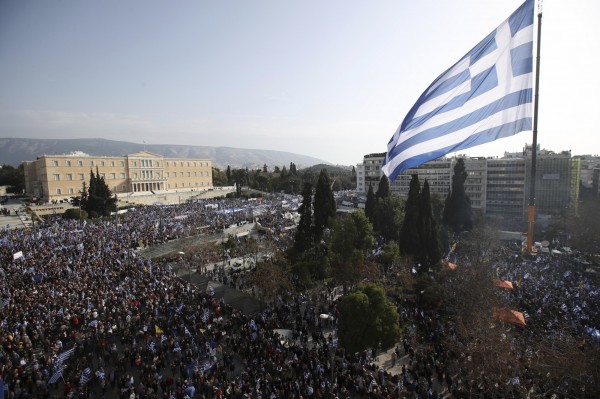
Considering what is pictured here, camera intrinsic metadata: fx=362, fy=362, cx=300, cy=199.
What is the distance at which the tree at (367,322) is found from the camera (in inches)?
532

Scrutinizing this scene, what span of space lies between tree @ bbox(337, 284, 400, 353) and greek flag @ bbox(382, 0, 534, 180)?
23.3ft

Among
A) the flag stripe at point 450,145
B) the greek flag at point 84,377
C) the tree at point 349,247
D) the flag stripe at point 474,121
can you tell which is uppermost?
the flag stripe at point 474,121

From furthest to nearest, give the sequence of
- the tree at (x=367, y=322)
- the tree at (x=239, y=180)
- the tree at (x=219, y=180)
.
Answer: the tree at (x=219, y=180)
the tree at (x=239, y=180)
the tree at (x=367, y=322)

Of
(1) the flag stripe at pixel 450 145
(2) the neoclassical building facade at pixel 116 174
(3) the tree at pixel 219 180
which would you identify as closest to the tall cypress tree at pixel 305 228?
(1) the flag stripe at pixel 450 145

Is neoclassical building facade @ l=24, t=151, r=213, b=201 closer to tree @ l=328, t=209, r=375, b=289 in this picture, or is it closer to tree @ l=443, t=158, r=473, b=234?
tree @ l=328, t=209, r=375, b=289

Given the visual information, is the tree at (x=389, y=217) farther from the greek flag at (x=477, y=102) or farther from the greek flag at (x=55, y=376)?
the greek flag at (x=55, y=376)

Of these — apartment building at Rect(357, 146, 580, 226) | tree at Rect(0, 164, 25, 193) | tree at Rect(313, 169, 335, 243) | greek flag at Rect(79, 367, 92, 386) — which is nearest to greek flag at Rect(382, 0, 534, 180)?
greek flag at Rect(79, 367, 92, 386)

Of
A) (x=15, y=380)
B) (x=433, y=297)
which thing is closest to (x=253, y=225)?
(x=433, y=297)

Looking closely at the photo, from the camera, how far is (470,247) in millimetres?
29500

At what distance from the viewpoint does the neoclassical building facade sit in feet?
205

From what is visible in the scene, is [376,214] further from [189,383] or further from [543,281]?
[189,383]

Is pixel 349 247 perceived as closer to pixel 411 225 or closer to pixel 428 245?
pixel 428 245

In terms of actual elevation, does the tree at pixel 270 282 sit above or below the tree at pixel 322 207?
below

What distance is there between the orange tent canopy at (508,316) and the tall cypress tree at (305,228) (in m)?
12.9
